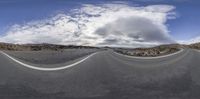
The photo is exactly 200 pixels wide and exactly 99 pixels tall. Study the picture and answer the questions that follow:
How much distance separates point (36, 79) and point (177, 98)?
213 inches

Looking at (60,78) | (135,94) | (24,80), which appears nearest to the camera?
(135,94)

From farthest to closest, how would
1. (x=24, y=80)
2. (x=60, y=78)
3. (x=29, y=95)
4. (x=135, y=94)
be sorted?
(x=60, y=78) < (x=24, y=80) < (x=135, y=94) < (x=29, y=95)

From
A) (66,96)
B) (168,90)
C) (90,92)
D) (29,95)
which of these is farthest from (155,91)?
(29,95)

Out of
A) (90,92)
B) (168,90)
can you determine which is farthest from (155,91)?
(90,92)

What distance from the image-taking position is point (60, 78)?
15773 millimetres

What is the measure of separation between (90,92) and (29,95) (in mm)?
1810

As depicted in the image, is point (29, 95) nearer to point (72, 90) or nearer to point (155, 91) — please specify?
point (72, 90)

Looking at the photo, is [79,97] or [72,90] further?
[72,90]

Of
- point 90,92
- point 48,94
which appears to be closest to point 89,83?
point 90,92

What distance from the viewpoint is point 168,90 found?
43.3 feet

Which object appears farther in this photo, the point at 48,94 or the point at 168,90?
the point at 168,90

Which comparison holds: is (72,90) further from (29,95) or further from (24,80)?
(24,80)

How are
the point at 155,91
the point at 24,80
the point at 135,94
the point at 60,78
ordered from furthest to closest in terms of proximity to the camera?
A: the point at 60,78, the point at 24,80, the point at 155,91, the point at 135,94

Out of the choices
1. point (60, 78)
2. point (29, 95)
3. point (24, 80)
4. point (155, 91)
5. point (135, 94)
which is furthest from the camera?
point (60, 78)
